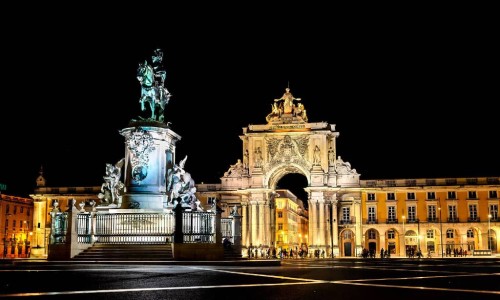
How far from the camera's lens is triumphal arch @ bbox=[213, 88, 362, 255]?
79.5 m

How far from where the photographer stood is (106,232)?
28953 mm

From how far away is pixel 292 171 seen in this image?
83.8 meters

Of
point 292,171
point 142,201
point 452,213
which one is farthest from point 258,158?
point 142,201

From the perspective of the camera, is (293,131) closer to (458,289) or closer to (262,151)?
(262,151)

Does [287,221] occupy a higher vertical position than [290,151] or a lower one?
lower

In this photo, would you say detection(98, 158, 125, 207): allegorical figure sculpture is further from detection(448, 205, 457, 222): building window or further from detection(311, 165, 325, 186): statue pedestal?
detection(448, 205, 457, 222): building window

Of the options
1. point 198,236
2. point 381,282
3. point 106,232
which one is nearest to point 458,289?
point 381,282

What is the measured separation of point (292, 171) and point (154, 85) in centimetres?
5340

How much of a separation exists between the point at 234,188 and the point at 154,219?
54444 millimetres

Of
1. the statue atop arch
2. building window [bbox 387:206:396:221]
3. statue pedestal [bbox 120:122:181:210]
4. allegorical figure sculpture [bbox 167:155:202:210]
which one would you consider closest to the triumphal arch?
the statue atop arch

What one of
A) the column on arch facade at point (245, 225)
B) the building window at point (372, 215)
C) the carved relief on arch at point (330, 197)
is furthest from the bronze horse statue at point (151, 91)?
the building window at point (372, 215)

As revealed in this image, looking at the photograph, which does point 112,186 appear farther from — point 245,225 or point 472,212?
point 472,212

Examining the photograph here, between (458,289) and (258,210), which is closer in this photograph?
(458,289)

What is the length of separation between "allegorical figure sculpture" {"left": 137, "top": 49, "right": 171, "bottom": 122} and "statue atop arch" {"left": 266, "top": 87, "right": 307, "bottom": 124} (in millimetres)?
51728
